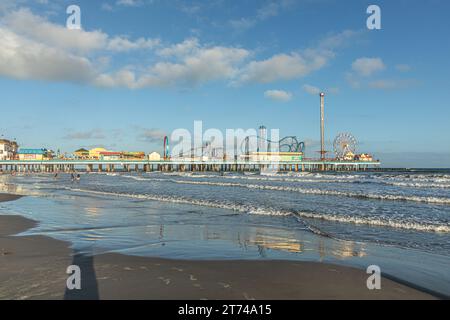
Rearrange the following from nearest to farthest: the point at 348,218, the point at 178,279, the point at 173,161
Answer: the point at 178,279, the point at 348,218, the point at 173,161

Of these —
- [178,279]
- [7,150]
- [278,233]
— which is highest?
[7,150]

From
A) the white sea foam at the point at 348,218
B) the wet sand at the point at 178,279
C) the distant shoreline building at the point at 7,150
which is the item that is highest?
the distant shoreline building at the point at 7,150

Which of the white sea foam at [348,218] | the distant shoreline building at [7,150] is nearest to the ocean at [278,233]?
the white sea foam at [348,218]

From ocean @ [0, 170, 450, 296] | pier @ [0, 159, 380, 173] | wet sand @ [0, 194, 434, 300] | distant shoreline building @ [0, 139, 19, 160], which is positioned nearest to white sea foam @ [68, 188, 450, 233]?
ocean @ [0, 170, 450, 296]

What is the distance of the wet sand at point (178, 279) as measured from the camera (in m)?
4.37

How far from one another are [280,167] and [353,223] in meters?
114

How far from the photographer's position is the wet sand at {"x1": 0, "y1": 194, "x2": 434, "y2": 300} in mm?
4371

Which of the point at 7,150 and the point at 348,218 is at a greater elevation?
the point at 7,150

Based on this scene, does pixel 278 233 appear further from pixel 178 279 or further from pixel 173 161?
pixel 173 161

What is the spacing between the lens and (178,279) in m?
5.01

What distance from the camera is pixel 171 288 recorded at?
4.58 metres

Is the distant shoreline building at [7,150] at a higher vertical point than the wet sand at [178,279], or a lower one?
higher

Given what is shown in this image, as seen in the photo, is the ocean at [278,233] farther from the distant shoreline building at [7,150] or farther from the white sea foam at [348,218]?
the distant shoreline building at [7,150]

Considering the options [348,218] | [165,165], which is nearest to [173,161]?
[165,165]
